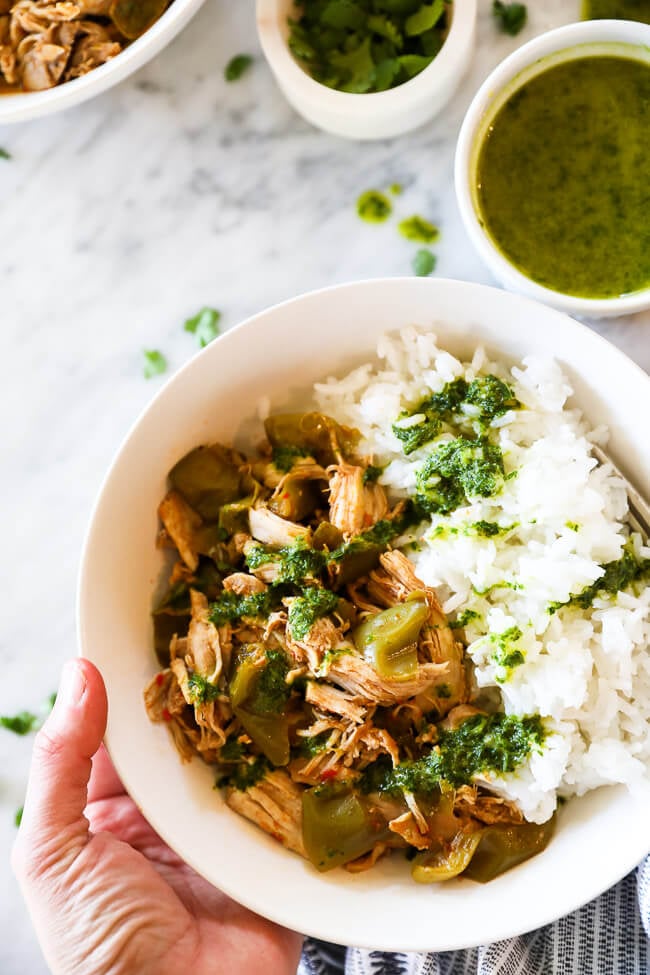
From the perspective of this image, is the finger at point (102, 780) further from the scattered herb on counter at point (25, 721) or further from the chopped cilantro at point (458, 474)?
the chopped cilantro at point (458, 474)

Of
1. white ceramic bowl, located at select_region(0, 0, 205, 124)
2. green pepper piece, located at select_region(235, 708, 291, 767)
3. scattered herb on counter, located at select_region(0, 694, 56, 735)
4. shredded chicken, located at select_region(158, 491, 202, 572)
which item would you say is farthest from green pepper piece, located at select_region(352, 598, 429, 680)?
white ceramic bowl, located at select_region(0, 0, 205, 124)

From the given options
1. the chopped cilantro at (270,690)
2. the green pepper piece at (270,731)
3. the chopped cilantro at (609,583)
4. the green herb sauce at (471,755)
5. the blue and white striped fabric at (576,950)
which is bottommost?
the blue and white striped fabric at (576,950)

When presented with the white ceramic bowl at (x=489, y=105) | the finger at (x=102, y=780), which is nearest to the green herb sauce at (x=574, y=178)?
the white ceramic bowl at (x=489, y=105)

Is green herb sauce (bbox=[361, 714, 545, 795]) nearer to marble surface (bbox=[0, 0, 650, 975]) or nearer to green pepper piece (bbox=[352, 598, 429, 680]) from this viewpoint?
green pepper piece (bbox=[352, 598, 429, 680])

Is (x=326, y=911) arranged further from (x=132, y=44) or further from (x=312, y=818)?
(x=132, y=44)

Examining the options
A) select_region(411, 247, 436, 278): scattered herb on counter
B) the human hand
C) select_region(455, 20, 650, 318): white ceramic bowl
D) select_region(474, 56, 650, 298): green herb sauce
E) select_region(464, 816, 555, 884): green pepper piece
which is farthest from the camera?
select_region(411, 247, 436, 278): scattered herb on counter

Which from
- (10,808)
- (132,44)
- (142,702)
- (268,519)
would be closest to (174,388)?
(268,519)
